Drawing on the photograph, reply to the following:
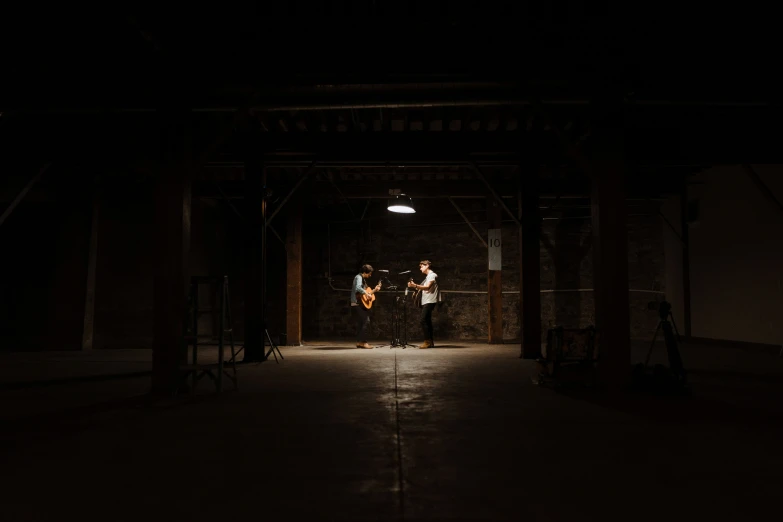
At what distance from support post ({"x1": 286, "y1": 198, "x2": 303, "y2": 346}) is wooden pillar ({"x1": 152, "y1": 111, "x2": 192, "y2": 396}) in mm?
5551

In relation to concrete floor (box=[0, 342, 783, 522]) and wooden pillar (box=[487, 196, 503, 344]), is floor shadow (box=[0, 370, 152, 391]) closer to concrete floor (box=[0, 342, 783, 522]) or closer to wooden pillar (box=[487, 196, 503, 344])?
concrete floor (box=[0, 342, 783, 522])

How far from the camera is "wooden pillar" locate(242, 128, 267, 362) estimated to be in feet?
25.3

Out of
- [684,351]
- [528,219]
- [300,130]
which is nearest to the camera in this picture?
[300,130]

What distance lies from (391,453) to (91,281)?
915cm

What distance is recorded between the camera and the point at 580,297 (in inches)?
484

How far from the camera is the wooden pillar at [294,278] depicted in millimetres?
10797

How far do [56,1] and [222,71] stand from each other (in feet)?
4.95

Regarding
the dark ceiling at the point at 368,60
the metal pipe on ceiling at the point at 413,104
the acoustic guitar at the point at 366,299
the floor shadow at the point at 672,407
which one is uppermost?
the dark ceiling at the point at 368,60

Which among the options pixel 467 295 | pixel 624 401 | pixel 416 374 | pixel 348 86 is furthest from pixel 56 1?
pixel 467 295

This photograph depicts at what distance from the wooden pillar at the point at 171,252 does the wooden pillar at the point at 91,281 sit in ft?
19.4

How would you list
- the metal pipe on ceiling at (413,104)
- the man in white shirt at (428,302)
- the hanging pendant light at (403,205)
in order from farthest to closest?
the hanging pendant light at (403,205)
the man in white shirt at (428,302)
the metal pipe on ceiling at (413,104)

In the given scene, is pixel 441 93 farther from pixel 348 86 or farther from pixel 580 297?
pixel 580 297

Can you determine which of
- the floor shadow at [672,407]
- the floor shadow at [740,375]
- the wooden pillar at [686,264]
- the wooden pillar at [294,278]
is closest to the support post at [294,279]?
the wooden pillar at [294,278]

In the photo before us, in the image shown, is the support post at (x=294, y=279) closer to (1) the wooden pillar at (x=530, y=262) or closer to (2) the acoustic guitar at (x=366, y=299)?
(2) the acoustic guitar at (x=366, y=299)
